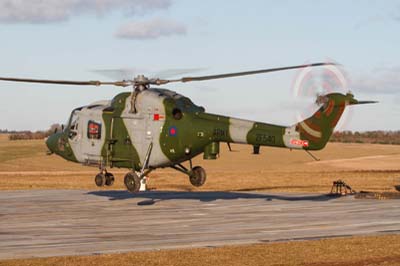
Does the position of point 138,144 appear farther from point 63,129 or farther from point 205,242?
point 205,242

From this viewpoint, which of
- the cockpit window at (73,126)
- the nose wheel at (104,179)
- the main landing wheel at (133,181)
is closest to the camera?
the main landing wheel at (133,181)

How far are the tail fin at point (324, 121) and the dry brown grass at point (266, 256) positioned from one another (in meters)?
9.33

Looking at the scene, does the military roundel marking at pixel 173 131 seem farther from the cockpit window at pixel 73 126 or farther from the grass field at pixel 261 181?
the grass field at pixel 261 181

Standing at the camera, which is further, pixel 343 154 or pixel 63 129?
pixel 343 154

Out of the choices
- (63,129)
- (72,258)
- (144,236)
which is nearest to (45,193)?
(63,129)

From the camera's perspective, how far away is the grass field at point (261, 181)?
69.9ft

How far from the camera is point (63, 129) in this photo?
40906 millimetres

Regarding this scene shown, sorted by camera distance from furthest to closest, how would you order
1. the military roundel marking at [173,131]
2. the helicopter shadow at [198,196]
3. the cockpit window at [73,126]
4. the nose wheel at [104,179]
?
the helicopter shadow at [198,196] → the cockpit window at [73,126] → the nose wheel at [104,179] → the military roundel marking at [173,131]

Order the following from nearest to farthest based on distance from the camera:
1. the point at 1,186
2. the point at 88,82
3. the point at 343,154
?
the point at 88,82, the point at 1,186, the point at 343,154

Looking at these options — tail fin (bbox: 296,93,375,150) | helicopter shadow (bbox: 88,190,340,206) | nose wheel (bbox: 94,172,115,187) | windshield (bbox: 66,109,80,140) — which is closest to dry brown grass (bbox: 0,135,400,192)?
helicopter shadow (bbox: 88,190,340,206)

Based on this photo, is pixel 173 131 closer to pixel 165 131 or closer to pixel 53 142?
pixel 165 131

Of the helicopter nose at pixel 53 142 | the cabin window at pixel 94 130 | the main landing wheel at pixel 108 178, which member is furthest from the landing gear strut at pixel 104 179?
the helicopter nose at pixel 53 142

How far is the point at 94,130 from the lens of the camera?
38406 mm

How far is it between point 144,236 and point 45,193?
2165 centimetres
